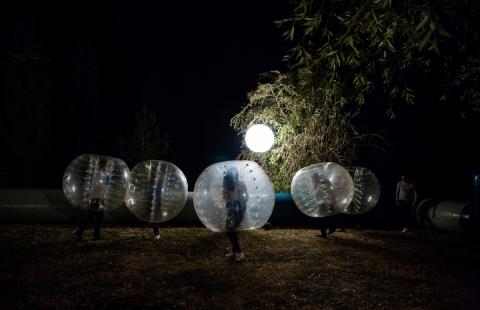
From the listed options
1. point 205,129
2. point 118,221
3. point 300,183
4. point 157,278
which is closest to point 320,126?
point 300,183

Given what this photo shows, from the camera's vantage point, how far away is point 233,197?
5676 mm

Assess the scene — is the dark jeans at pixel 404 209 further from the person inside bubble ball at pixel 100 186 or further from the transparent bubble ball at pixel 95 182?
the person inside bubble ball at pixel 100 186

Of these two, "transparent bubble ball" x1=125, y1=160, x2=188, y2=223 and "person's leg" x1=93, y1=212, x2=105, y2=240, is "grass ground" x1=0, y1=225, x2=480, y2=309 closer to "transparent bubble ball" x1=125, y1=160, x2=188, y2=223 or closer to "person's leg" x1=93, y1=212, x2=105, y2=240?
"person's leg" x1=93, y1=212, x2=105, y2=240

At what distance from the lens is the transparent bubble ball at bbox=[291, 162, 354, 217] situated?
725 cm

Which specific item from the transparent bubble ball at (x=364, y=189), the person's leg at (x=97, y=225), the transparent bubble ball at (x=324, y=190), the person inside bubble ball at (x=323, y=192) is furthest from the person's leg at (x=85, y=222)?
the transparent bubble ball at (x=364, y=189)

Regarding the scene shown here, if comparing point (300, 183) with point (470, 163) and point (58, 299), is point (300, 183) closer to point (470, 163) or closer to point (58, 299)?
point (58, 299)

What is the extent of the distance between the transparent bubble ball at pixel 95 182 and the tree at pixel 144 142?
12213mm

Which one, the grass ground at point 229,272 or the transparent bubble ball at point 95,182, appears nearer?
the grass ground at point 229,272

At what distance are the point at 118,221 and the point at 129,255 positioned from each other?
3141 mm

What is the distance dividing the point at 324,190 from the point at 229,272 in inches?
96.4

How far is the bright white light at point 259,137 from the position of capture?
385 inches

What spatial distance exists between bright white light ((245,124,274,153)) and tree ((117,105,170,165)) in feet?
33.5

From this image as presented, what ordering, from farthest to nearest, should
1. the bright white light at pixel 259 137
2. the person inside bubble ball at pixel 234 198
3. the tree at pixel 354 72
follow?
the bright white light at pixel 259 137 < the person inside bubble ball at pixel 234 198 < the tree at pixel 354 72

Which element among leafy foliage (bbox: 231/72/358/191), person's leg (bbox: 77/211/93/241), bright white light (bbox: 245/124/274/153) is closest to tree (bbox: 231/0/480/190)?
leafy foliage (bbox: 231/72/358/191)
